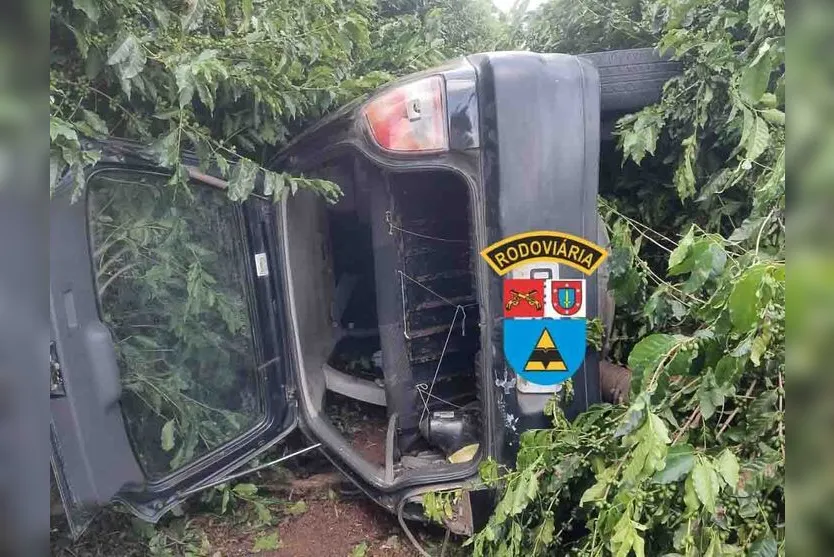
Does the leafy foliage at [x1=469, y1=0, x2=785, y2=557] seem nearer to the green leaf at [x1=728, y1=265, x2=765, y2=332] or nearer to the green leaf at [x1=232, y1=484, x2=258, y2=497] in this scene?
the green leaf at [x1=728, y1=265, x2=765, y2=332]

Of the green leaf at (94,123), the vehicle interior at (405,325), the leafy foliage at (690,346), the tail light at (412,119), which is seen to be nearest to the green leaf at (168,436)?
the vehicle interior at (405,325)

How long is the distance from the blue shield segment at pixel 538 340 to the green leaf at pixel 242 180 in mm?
918

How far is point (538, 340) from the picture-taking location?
1946 millimetres

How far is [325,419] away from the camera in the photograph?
8.42 feet

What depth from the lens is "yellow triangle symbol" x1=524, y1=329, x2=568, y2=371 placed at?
1946 mm

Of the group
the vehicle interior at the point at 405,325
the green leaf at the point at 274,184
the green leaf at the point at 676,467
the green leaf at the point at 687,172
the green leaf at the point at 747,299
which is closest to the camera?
the green leaf at the point at 747,299

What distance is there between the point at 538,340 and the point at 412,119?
0.79 meters

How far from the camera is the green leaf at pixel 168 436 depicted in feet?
6.56

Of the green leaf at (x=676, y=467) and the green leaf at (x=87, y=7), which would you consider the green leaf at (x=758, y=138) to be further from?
the green leaf at (x=87, y=7)

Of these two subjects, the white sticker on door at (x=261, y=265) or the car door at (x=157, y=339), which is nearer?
the car door at (x=157, y=339)

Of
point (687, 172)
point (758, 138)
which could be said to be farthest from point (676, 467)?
point (687, 172)

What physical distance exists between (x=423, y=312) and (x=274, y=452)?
2.78 feet

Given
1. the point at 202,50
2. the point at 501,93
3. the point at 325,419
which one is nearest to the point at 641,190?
the point at 501,93

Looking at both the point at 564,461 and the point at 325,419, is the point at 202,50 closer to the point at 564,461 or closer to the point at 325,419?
the point at 325,419
